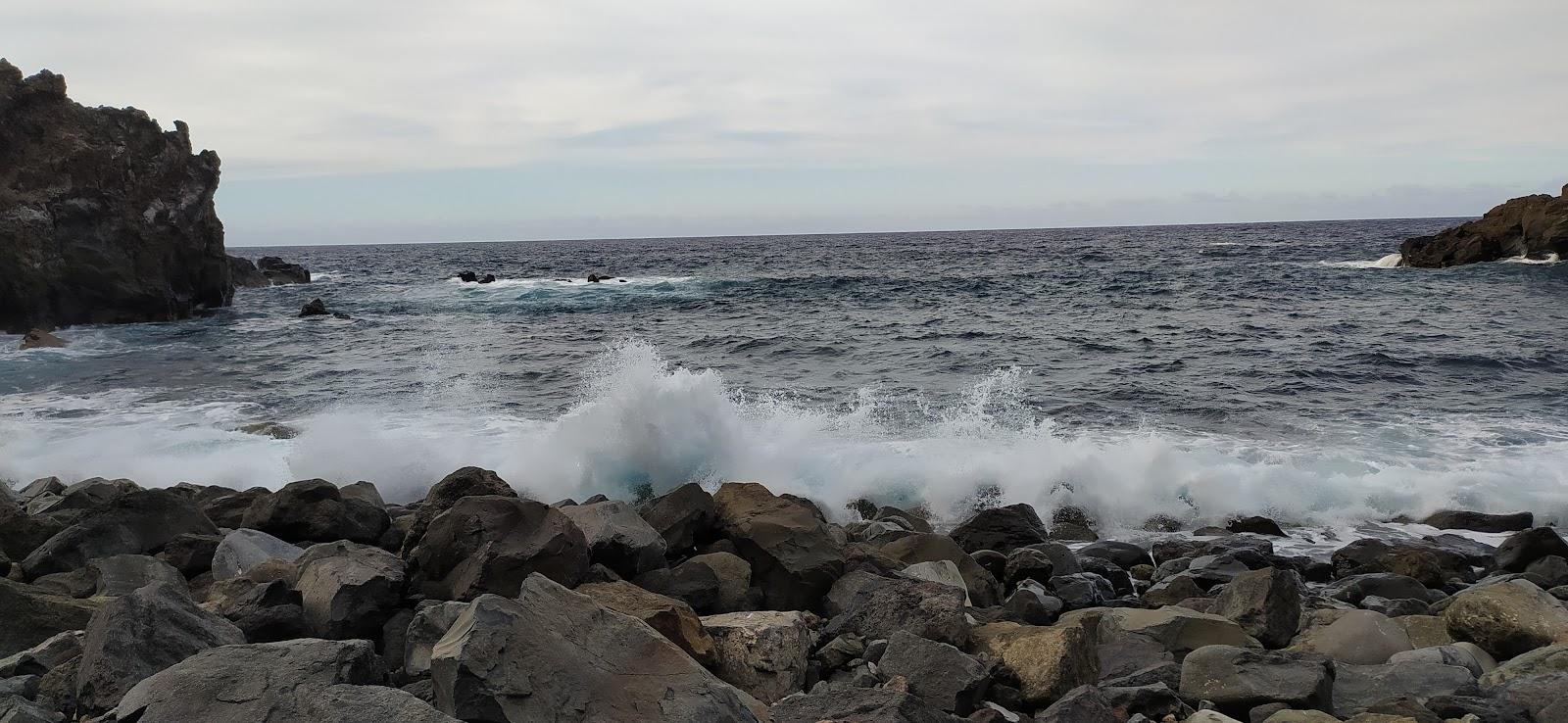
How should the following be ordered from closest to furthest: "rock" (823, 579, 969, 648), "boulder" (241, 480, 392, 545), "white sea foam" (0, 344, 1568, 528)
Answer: "rock" (823, 579, 969, 648), "boulder" (241, 480, 392, 545), "white sea foam" (0, 344, 1568, 528)

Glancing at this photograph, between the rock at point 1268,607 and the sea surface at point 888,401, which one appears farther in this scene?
the sea surface at point 888,401

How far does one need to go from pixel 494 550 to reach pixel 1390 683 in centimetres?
422

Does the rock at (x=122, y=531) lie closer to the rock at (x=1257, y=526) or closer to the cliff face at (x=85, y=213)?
the rock at (x=1257, y=526)

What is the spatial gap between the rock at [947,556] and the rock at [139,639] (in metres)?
4.12

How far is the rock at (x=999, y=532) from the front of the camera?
8.13 m

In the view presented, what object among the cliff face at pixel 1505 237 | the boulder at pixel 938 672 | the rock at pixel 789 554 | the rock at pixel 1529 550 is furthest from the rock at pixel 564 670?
the cliff face at pixel 1505 237

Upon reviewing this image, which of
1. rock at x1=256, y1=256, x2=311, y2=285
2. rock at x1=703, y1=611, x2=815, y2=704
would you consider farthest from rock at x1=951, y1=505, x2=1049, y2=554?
rock at x1=256, y1=256, x2=311, y2=285

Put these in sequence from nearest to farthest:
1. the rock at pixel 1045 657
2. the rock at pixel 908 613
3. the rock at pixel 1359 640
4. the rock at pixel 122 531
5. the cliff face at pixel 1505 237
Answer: the rock at pixel 1045 657, the rock at pixel 908 613, the rock at pixel 1359 640, the rock at pixel 122 531, the cliff face at pixel 1505 237

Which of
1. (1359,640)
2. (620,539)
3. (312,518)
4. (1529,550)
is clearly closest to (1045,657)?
(1359,640)

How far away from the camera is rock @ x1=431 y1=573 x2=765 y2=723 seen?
3.21m

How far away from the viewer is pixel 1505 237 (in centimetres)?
3997

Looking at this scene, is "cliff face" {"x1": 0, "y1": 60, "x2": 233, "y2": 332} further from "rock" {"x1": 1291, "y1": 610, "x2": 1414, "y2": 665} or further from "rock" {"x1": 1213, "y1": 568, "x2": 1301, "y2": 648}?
"rock" {"x1": 1291, "y1": 610, "x2": 1414, "y2": 665}

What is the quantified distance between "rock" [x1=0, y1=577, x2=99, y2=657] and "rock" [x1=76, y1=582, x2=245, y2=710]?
27.4 inches

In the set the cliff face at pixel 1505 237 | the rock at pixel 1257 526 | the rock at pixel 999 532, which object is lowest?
the rock at pixel 1257 526
